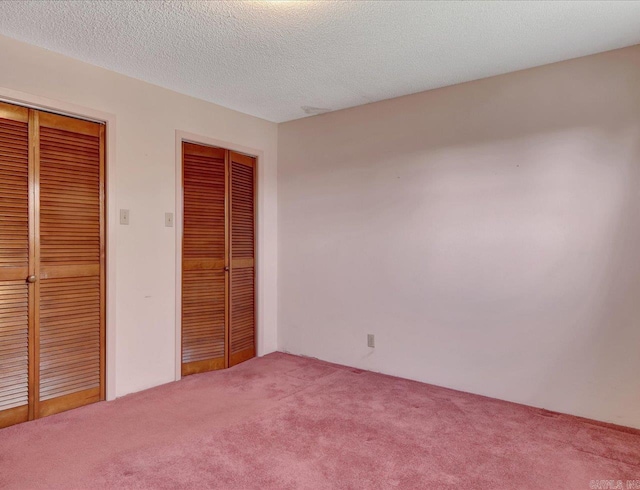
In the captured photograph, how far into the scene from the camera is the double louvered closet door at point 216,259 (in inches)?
136

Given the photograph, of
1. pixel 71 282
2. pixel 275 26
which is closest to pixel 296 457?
pixel 71 282

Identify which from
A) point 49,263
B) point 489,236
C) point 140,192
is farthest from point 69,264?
point 489,236

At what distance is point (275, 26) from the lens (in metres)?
2.27

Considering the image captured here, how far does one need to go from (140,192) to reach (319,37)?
1.73 metres

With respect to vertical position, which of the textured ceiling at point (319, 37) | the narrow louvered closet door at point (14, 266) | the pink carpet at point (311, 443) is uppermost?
the textured ceiling at point (319, 37)

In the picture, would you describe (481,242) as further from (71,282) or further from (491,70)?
(71,282)

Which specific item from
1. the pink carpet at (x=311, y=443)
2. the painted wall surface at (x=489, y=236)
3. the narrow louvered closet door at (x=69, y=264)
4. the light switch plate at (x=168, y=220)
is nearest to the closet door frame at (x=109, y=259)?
the narrow louvered closet door at (x=69, y=264)

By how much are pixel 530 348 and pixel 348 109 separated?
2.48m

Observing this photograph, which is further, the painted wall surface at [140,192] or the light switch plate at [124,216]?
the light switch plate at [124,216]

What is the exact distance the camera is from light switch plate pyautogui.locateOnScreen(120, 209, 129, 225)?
2971 millimetres

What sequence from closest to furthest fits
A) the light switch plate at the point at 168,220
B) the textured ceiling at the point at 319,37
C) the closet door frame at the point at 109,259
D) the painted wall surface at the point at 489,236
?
the textured ceiling at the point at 319,37, the painted wall surface at the point at 489,236, the closet door frame at the point at 109,259, the light switch plate at the point at 168,220

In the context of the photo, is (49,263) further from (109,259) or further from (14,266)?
(109,259)

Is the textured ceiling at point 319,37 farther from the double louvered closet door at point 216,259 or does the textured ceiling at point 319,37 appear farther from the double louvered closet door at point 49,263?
the double louvered closet door at point 216,259

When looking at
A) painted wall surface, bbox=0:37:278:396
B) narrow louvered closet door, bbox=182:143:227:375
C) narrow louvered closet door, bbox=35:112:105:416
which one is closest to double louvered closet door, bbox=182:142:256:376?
narrow louvered closet door, bbox=182:143:227:375
